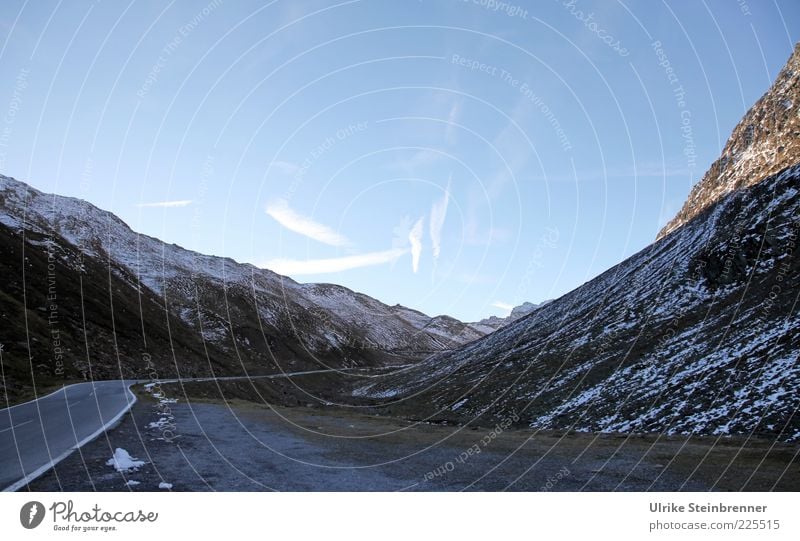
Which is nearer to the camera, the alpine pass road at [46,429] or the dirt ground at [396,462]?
the alpine pass road at [46,429]

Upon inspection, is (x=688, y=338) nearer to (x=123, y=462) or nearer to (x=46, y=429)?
(x=123, y=462)

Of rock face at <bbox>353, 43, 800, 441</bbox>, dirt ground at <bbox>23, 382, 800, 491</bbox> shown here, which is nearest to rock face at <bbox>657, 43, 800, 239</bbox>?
rock face at <bbox>353, 43, 800, 441</bbox>

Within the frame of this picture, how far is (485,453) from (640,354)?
98.1ft

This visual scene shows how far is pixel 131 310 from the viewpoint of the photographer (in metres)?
87.1

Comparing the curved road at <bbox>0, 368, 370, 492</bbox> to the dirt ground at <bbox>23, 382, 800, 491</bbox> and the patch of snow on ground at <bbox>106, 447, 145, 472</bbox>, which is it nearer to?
the dirt ground at <bbox>23, 382, 800, 491</bbox>

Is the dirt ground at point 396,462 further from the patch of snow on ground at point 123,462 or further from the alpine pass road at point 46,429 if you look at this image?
the alpine pass road at point 46,429

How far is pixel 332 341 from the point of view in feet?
516

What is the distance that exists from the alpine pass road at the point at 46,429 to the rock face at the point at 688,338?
92.0 ft

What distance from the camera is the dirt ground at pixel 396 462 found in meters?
11.4

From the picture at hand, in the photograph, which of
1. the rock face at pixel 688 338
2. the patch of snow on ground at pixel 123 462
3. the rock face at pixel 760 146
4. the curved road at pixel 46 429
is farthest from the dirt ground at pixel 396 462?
the rock face at pixel 760 146

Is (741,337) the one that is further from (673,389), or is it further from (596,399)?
(596,399)

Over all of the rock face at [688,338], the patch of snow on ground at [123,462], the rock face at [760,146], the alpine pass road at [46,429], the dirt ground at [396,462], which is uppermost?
the rock face at [760,146]

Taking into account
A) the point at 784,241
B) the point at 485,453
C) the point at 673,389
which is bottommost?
the point at 485,453
